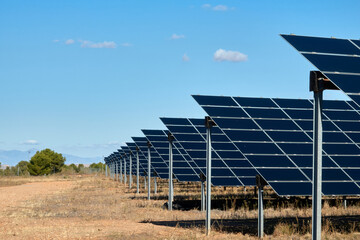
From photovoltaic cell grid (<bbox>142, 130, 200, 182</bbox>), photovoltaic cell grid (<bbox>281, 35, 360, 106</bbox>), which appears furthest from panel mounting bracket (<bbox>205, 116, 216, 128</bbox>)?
photovoltaic cell grid (<bbox>142, 130, 200, 182</bbox>)

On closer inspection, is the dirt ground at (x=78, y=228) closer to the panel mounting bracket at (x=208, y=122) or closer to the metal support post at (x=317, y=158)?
the panel mounting bracket at (x=208, y=122)

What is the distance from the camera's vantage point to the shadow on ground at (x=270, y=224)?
1994 centimetres

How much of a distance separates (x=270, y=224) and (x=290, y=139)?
4.26 meters

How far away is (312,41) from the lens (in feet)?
52.4

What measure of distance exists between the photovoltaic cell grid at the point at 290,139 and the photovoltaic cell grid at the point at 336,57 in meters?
4.17

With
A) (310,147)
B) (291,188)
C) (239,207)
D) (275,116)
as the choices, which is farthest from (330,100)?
(239,207)

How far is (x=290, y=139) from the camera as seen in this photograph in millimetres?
19609

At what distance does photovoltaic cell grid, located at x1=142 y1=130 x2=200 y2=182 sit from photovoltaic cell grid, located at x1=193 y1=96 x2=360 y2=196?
11.3 meters

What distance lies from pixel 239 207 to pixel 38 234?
41.5 ft

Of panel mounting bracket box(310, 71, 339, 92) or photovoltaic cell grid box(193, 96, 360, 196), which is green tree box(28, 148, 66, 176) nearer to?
photovoltaic cell grid box(193, 96, 360, 196)

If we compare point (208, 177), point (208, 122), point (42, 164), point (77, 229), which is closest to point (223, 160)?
point (208, 122)

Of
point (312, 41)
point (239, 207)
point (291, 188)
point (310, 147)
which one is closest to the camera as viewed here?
point (312, 41)

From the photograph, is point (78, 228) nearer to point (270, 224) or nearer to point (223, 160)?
point (223, 160)

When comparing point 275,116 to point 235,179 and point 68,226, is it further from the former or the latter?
point 68,226
